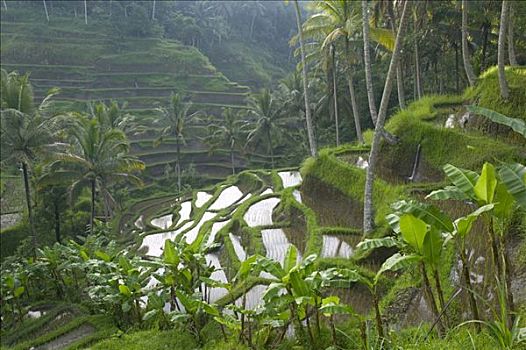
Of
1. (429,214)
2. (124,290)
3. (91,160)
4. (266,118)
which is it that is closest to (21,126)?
(91,160)

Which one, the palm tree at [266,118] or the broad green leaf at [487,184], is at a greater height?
the broad green leaf at [487,184]

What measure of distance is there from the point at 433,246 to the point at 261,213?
35.2 feet

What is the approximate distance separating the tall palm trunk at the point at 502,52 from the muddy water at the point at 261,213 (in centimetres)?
729

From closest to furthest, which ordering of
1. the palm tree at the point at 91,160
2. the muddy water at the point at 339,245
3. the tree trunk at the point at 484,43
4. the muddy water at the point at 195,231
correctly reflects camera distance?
the muddy water at the point at 339,245 < the muddy water at the point at 195,231 < the tree trunk at the point at 484,43 < the palm tree at the point at 91,160

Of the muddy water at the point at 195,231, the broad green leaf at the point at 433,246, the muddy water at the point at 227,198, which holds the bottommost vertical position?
the muddy water at the point at 227,198

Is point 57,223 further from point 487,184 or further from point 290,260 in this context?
point 487,184

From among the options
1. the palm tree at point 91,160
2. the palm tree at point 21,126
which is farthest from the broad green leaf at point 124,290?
the palm tree at point 91,160

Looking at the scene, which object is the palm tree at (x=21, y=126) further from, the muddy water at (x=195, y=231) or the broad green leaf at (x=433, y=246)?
the broad green leaf at (x=433, y=246)

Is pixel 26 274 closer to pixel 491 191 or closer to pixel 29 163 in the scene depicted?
pixel 29 163

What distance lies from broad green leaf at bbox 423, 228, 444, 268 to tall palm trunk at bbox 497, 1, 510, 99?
6619 millimetres

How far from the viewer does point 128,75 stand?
4012 centimetres

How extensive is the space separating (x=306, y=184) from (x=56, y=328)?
7918 millimetres

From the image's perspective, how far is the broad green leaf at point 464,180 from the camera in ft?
13.8

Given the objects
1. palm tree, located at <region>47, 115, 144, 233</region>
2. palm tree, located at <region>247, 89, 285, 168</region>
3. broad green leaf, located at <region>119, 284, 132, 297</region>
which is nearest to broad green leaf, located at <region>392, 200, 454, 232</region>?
broad green leaf, located at <region>119, 284, 132, 297</region>
